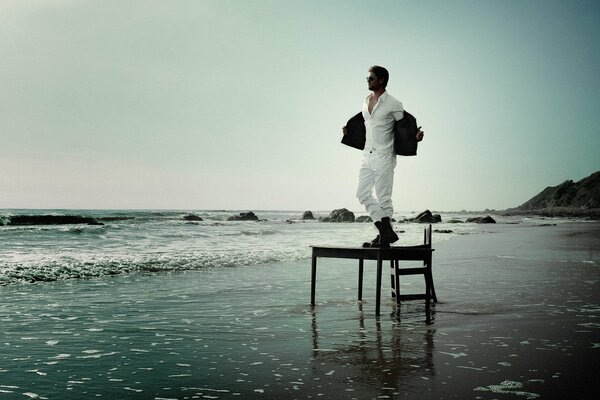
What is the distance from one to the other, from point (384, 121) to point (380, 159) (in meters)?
0.54

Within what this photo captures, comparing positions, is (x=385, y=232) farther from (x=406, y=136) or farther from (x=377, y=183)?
(x=406, y=136)

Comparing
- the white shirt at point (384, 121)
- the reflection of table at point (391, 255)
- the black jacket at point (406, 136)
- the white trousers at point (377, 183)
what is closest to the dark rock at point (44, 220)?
the reflection of table at point (391, 255)

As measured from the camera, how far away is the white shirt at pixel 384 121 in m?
7.62

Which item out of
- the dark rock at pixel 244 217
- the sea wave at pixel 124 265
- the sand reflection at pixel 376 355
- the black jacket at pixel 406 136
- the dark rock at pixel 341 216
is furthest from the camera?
the dark rock at pixel 341 216

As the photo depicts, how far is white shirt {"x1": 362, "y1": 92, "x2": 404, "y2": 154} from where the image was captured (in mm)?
7622

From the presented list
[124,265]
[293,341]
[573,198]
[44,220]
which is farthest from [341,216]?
[573,198]

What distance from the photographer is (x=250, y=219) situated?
63781 millimetres

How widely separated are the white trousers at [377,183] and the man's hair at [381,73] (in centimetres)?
103

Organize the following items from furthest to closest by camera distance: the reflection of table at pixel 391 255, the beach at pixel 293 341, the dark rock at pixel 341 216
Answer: the dark rock at pixel 341 216, the reflection of table at pixel 391 255, the beach at pixel 293 341

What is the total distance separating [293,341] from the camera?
5.60 metres

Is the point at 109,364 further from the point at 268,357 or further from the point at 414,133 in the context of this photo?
the point at 414,133

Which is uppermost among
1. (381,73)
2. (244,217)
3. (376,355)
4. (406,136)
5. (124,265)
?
(381,73)

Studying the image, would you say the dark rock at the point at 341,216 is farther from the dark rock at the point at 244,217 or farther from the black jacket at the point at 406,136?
the black jacket at the point at 406,136

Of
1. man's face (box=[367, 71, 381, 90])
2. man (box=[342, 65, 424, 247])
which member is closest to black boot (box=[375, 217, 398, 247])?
man (box=[342, 65, 424, 247])
